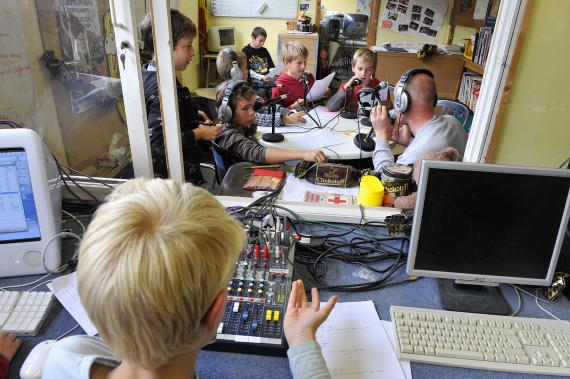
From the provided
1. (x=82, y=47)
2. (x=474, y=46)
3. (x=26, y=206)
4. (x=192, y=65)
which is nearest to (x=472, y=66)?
(x=474, y=46)

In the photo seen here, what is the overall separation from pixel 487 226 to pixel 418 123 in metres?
1.06

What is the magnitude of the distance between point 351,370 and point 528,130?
Answer: 126cm

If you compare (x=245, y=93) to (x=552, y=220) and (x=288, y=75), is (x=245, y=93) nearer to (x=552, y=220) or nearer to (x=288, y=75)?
(x=288, y=75)

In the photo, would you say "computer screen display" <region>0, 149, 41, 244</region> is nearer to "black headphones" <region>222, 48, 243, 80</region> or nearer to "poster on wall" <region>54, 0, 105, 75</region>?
"poster on wall" <region>54, 0, 105, 75</region>

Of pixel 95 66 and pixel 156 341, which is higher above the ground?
pixel 95 66

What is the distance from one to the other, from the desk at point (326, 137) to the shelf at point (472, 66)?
1.31 metres

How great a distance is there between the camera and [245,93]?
6.98ft

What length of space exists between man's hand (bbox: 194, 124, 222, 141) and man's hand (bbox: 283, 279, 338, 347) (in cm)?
131

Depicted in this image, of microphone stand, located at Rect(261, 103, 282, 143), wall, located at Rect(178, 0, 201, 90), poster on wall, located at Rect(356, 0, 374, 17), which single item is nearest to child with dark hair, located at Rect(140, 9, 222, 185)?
microphone stand, located at Rect(261, 103, 282, 143)

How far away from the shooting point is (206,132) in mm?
2068

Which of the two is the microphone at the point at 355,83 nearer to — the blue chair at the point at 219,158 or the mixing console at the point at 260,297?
the blue chair at the point at 219,158

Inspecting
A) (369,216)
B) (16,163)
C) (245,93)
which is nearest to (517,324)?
(369,216)

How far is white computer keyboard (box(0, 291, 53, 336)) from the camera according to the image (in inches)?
36.7

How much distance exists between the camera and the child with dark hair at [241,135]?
2.01m
